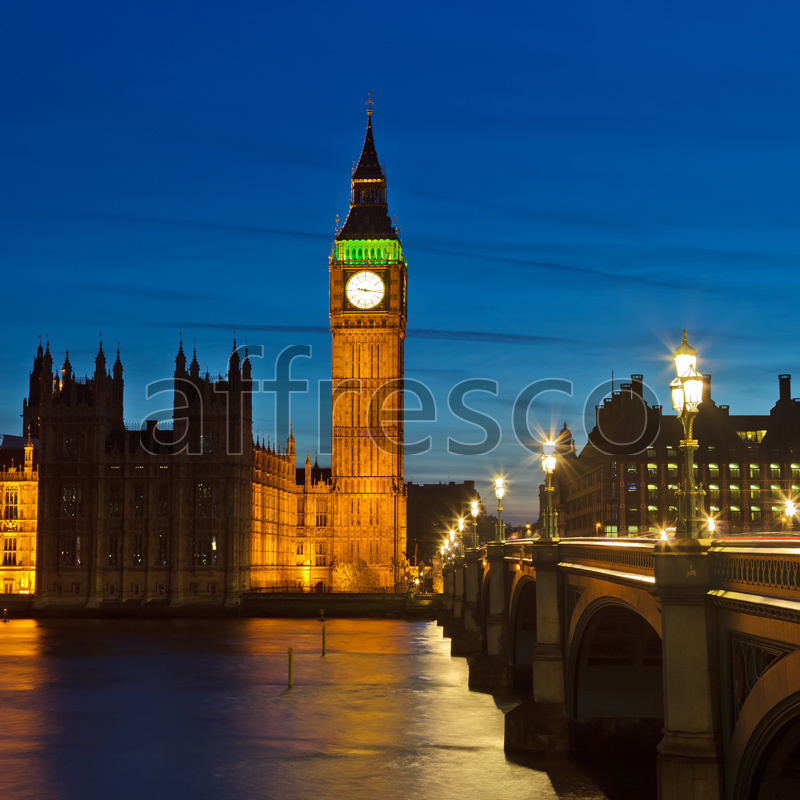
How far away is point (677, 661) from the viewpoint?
67.9ft

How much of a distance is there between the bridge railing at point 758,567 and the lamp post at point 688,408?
63 centimetres

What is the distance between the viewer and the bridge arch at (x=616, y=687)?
3597cm

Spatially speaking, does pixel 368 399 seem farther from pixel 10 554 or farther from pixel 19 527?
pixel 10 554

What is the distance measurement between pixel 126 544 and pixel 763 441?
262 ft

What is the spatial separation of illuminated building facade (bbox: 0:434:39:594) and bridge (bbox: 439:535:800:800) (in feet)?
351

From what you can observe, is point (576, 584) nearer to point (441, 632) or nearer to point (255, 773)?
point (255, 773)

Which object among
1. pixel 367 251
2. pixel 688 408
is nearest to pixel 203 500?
pixel 367 251

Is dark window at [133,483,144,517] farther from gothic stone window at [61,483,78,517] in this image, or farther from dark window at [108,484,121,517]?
gothic stone window at [61,483,78,517]

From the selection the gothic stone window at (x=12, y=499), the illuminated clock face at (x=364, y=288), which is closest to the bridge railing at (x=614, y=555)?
the gothic stone window at (x=12, y=499)

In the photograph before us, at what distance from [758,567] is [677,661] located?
361 cm

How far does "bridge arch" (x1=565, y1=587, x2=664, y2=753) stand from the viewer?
35969 mm

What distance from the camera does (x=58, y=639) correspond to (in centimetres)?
9162

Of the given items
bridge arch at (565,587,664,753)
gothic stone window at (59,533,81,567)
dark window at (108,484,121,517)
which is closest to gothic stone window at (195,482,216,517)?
dark window at (108,484,121,517)

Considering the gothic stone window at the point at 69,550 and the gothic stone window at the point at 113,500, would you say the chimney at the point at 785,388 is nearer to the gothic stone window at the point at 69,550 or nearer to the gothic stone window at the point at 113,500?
the gothic stone window at the point at 113,500
